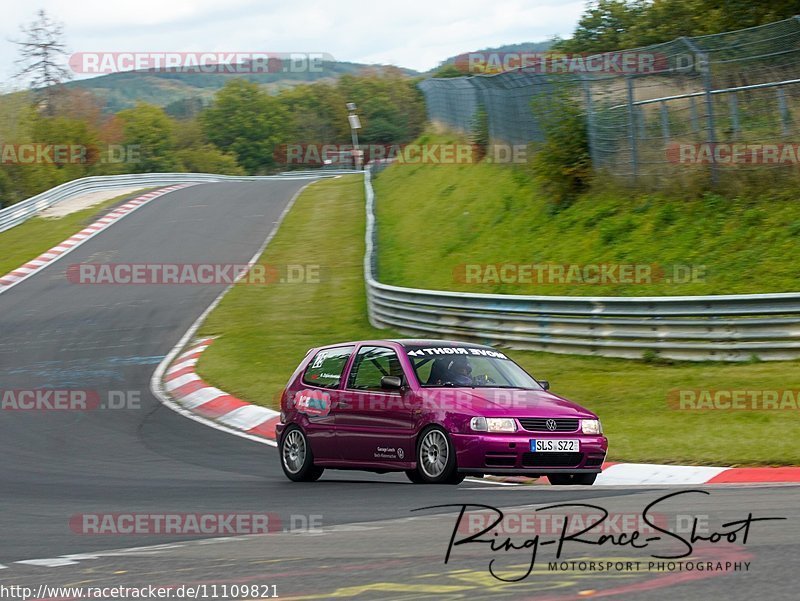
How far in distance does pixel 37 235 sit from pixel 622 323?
28110 millimetres

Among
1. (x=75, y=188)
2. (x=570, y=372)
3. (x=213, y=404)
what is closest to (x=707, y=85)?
(x=570, y=372)

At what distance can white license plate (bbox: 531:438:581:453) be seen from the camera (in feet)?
32.2

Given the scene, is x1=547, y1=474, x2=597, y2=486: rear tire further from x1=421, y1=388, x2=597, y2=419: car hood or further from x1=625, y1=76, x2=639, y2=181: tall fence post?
x1=625, y1=76, x2=639, y2=181: tall fence post

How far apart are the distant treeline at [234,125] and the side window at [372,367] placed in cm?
7824

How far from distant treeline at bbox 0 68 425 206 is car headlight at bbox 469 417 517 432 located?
80.0 meters

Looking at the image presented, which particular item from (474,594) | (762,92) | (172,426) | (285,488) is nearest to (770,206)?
(762,92)

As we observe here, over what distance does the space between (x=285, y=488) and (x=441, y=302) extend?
1027 centimetres

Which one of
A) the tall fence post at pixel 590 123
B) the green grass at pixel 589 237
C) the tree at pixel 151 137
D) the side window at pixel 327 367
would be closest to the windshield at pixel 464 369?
the side window at pixel 327 367

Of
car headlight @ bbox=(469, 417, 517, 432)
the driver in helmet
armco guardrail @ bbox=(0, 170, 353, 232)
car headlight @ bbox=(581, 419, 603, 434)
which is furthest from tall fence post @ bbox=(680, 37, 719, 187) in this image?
armco guardrail @ bbox=(0, 170, 353, 232)

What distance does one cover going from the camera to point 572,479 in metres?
10.3

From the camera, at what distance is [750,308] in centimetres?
1535

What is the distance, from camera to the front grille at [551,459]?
980 centimetres

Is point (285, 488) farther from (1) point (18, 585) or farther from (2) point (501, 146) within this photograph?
(2) point (501, 146)

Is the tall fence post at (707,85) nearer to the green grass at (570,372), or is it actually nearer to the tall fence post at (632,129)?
the tall fence post at (632,129)
